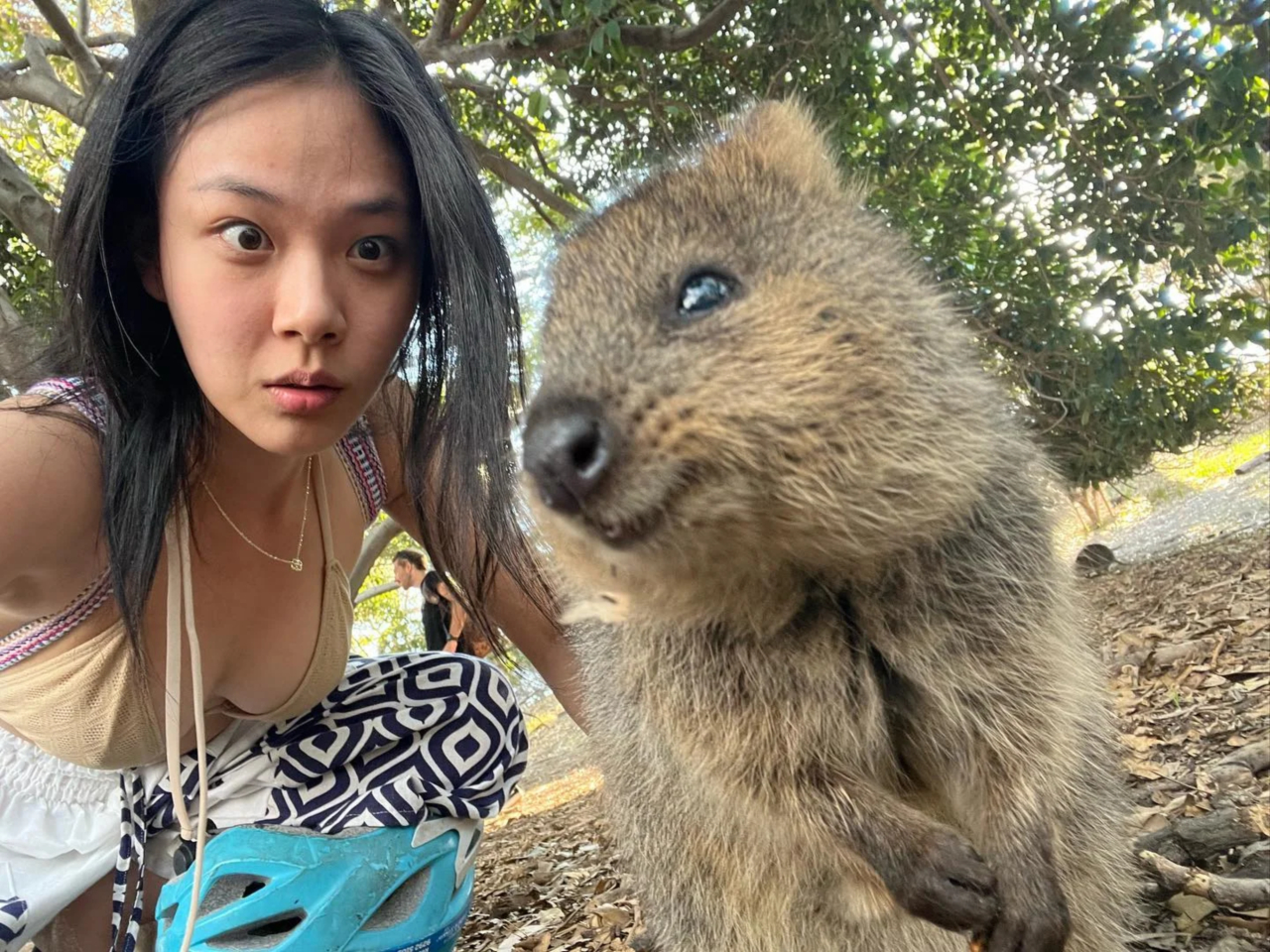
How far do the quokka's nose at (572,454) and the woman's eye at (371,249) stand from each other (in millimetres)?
899

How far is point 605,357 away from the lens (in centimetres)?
134

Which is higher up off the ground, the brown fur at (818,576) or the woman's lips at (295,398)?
the woman's lips at (295,398)

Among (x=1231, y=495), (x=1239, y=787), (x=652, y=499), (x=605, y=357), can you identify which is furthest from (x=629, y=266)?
(x=1231, y=495)

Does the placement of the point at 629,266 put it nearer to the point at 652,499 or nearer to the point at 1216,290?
the point at 652,499

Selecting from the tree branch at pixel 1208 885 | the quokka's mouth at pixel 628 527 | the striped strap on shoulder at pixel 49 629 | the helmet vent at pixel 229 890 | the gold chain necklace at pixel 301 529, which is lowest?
the tree branch at pixel 1208 885

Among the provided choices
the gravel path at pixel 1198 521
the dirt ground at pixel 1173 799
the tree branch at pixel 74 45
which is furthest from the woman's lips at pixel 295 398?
the gravel path at pixel 1198 521

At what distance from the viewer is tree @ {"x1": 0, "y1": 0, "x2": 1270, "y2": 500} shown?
4078 millimetres

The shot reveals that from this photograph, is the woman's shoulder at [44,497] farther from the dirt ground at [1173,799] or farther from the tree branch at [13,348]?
the dirt ground at [1173,799]

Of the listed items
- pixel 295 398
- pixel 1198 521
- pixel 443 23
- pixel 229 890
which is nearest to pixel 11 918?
pixel 229 890

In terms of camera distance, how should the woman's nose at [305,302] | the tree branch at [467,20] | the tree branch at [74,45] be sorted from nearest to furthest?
the woman's nose at [305,302], the tree branch at [74,45], the tree branch at [467,20]

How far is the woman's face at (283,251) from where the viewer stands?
70.9 inches

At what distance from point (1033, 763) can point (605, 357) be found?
3.59ft

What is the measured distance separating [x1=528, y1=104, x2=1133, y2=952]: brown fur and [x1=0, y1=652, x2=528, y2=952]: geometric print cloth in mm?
802

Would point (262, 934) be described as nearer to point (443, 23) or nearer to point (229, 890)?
point (229, 890)
